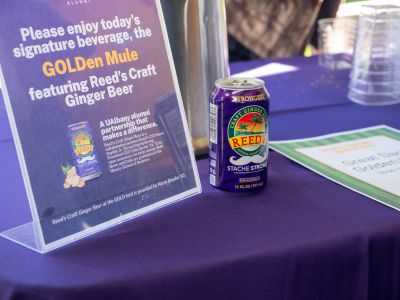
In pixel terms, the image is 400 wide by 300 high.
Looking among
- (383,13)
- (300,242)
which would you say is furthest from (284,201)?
(383,13)

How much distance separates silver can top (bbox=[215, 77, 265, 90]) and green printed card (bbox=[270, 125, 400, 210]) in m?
0.17

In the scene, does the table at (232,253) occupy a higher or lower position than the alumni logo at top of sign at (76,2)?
lower

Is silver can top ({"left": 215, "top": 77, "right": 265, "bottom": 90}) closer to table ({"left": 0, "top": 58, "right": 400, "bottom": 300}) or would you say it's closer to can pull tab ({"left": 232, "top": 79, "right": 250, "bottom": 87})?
can pull tab ({"left": 232, "top": 79, "right": 250, "bottom": 87})

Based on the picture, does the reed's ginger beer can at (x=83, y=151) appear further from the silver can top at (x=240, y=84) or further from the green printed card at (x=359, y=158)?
the green printed card at (x=359, y=158)

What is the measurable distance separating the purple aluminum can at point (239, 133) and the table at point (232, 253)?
1.1 inches

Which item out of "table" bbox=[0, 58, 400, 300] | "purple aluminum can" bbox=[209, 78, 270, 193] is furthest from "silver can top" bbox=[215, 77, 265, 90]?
"table" bbox=[0, 58, 400, 300]

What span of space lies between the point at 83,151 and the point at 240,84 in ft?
0.71

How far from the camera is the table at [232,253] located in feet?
1.66

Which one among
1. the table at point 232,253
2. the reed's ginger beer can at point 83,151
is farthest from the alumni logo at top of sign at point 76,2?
the table at point 232,253

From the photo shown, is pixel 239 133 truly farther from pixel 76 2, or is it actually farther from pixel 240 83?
pixel 76 2

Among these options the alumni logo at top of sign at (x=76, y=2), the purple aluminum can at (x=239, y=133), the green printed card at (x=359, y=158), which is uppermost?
the alumni logo at top of sign at (x=76, y=2)

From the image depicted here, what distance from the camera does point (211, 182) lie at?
68cm

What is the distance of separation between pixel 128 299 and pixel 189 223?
5.0 inches

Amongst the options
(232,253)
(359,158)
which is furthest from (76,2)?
(359,158)
